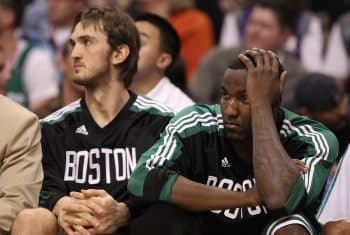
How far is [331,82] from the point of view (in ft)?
24.7

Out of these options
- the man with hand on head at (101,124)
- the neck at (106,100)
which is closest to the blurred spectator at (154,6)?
the man with hand on head at (101,124)

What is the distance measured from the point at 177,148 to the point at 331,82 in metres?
2.21

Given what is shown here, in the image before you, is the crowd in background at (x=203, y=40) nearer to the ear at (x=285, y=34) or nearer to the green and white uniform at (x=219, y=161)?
the ear at (x=285, y=34)

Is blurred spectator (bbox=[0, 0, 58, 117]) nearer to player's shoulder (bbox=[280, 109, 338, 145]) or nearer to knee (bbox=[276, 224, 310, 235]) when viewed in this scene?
player's shoulder (bbox=[280, 109, 338, 145])

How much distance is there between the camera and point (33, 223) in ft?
17.3

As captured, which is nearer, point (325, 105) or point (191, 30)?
point (325, 105)

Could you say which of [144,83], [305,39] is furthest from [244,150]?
[305,39]

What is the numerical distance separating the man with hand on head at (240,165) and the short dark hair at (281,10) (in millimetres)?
3433

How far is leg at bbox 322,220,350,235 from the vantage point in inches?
206

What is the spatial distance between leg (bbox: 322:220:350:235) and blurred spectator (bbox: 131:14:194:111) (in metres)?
1.94

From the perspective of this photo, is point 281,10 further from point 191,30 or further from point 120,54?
point 120,54

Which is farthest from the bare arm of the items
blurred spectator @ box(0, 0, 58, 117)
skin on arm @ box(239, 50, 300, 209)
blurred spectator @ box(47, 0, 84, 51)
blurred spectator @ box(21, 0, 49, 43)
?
blurred spectator @ box(21, 0, 49, 43)

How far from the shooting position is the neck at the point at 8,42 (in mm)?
9156

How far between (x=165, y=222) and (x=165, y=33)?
2.28 m
